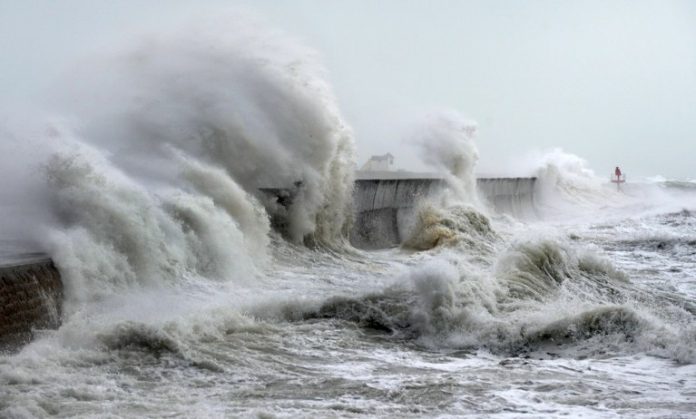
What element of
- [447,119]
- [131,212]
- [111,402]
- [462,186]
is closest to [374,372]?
[111,402]

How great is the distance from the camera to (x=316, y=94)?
1461 cm

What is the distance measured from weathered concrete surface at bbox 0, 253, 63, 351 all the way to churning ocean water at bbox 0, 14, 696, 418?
0.44 feet

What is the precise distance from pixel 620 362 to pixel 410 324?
5.84 feet

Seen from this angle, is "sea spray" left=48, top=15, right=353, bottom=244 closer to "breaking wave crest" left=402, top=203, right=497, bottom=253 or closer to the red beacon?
"breaking wave crest" left=402, top=203, right=497, bottom=253

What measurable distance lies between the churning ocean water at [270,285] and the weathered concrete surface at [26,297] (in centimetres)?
13

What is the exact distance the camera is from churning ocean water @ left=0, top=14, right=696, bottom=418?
205 inches

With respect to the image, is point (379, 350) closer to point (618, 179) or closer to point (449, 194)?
point (449, 194)

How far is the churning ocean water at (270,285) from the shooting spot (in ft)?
17.1

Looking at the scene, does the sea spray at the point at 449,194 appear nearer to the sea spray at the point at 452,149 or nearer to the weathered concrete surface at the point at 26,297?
the sea spray at the point at 452,149

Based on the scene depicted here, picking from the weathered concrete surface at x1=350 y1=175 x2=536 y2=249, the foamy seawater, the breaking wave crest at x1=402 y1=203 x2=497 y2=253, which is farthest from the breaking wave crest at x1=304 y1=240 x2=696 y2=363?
the weathered concrete surface at x1=350 y1=175 x2=536 y2=249

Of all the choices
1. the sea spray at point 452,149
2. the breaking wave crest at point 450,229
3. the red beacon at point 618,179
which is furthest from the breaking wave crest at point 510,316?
the red beacon at point 618,179

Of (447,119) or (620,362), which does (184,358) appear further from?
(447,119)

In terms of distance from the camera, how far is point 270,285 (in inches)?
343

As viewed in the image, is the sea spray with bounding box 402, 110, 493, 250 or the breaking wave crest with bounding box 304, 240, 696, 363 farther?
the sea spray with bounding box 402, 110, 493, 250
